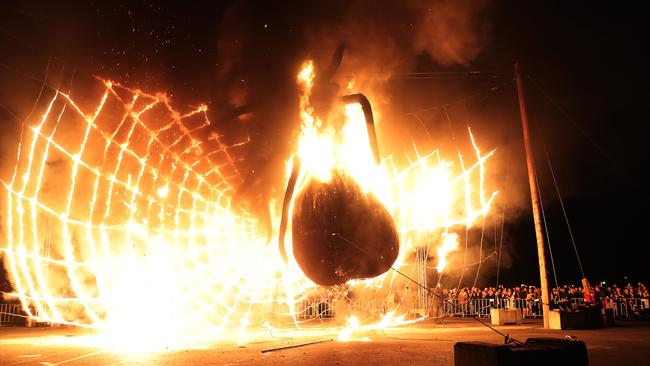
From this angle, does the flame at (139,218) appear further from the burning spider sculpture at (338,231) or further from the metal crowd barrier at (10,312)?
the metal crowd barrier at (10,312)

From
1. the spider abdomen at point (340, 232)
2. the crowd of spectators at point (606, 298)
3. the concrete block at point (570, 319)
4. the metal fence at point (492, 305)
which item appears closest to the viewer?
the spider abdomen at point (340, 232)

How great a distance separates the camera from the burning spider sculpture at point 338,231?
10000 mm

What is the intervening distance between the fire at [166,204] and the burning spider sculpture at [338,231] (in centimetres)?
46

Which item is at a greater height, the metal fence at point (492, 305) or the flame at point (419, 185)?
the flame at point (419, 185)

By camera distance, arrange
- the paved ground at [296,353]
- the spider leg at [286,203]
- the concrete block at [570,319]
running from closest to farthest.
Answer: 1. the paved ground at [296,353]
2. the spider leg at [286,203]
3. the concrete block at [570,319]

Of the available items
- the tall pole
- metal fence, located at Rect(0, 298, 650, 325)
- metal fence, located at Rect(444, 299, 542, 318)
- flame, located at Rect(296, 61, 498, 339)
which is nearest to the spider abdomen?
flame, located at Rect(296, 61, 498, 339)

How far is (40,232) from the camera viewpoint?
14.5 metres

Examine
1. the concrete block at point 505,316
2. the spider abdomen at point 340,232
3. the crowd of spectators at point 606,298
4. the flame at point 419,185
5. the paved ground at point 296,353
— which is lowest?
the paved ground at point 296,353

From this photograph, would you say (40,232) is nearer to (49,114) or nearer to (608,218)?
(49,114)

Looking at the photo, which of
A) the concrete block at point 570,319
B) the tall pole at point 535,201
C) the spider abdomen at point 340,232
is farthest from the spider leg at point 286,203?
the concrete block at point 570,319

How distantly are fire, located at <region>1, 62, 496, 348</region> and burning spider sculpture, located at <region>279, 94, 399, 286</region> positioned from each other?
462 millimetres

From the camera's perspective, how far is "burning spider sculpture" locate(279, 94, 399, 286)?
10000mm

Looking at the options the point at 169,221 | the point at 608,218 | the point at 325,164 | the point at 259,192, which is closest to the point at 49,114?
the point at 169,221

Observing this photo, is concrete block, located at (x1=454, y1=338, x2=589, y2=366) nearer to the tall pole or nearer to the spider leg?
the spider leg
